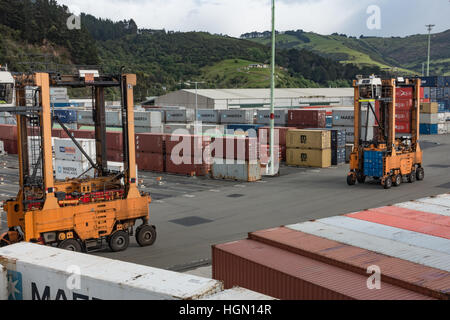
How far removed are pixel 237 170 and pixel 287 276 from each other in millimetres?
26914

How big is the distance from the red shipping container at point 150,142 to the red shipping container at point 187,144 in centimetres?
69

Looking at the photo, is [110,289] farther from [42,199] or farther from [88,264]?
[42,199]

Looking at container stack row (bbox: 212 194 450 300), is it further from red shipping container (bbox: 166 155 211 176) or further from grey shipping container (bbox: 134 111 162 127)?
grey shipping container (bbox: 134 111 162 127)

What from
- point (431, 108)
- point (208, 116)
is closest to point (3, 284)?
point (208, 116)

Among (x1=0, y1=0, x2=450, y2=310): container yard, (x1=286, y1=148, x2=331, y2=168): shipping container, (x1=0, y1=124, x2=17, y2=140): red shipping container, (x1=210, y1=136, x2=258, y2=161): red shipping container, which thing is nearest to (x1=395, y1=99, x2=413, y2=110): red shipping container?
(x1=0, y1=0, x2=450, y2=310): container yard

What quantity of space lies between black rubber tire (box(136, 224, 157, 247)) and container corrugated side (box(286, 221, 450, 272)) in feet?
26.1

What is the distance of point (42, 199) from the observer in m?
19.0

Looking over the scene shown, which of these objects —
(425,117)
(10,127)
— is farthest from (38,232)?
(425,117)

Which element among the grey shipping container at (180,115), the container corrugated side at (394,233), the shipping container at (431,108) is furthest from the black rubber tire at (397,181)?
the shipping container at (431,108)

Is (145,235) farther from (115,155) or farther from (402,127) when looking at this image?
(115,155)

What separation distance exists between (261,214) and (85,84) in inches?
481

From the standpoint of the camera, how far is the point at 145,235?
22.0 m

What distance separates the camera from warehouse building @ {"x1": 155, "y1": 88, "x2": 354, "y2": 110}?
8306 cm
